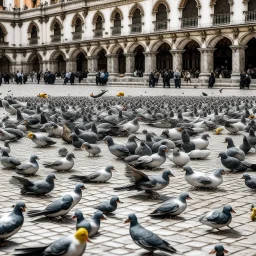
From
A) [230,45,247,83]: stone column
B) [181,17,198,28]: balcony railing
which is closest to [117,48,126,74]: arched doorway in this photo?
[181,17,198,28]: balcony railing

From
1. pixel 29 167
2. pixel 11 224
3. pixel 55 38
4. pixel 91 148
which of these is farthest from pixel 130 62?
pixel 11 224

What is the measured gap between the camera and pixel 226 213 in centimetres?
515

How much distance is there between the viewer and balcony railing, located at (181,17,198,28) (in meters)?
41.6

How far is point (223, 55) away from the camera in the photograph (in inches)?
1689

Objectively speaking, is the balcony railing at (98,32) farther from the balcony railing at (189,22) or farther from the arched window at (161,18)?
the balcony railing at (189,22)

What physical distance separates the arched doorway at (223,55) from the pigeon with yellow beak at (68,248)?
38950 mm

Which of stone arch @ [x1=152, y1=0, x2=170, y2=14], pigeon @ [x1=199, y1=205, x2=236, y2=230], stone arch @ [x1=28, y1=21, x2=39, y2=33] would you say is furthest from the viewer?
stone arch @ [x1=28, y1=21, x2=39, y2=33]

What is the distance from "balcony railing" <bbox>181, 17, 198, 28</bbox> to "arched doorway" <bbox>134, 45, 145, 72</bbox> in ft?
23.0

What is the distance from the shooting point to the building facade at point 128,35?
39.7 metres

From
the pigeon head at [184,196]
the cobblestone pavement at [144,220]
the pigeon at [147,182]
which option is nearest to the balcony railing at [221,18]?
the cobblestone pavement at [144,220]

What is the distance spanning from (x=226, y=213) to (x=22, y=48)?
58.9 m

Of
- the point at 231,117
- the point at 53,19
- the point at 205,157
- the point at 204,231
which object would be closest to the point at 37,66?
the point at 53,19

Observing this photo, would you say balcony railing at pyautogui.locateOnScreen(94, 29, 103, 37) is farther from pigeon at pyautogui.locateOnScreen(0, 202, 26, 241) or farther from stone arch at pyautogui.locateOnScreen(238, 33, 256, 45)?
pigeon at pyautogui.locateOnScreen(0, 202, 26, 241)

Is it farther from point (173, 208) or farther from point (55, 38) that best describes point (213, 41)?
point (173, 208)
